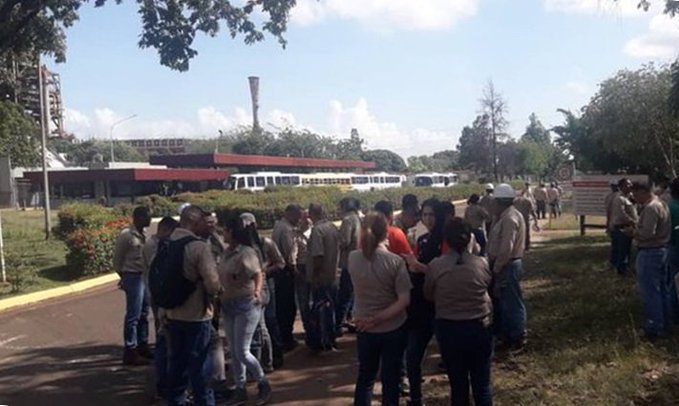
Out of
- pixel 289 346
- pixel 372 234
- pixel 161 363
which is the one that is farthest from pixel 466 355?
pixel 289 346

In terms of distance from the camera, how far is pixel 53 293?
13.7 meters

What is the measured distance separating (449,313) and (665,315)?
13.0 ft

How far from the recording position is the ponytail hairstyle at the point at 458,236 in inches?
193

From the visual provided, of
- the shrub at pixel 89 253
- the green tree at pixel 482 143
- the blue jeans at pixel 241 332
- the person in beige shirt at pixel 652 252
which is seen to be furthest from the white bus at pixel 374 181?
the blue jeans at pixel 241 332

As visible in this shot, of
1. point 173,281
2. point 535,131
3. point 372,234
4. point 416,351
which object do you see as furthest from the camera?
point 535,131

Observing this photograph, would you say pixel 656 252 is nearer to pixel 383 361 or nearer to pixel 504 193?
pixel 504 193

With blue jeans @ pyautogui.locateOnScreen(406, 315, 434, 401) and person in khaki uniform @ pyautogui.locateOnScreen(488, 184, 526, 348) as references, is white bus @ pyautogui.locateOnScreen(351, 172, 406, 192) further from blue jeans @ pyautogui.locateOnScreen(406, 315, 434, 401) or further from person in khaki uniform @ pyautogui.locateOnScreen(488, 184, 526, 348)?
blue jeans @ pyautogui.locateOnScreen(406, 315, 434, 401)

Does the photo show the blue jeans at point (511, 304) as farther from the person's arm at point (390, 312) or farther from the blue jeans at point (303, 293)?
the person's arm at point (390, 312)

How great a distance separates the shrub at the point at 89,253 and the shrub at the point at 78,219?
2.34 meters

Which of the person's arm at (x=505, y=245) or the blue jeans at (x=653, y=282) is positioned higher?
the person's arm at (x=505, y=245)

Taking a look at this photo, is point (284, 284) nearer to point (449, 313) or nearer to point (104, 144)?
point (449, 313)

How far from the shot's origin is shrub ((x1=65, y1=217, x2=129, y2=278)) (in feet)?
51.6

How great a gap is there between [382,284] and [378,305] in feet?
0.51

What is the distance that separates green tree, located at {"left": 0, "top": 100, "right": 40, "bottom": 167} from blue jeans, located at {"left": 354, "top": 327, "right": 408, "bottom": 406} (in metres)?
15.5
